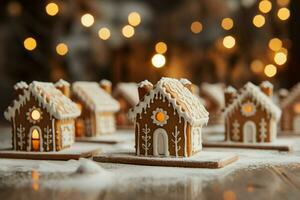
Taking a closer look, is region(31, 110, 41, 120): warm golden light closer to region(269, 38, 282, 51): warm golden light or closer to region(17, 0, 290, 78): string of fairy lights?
region(17, 0, 290, 78): string of fairy lights

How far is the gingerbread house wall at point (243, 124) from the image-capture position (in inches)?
226

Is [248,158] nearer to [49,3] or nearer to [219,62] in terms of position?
[219,62]

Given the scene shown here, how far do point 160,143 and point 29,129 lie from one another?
1.29 meters

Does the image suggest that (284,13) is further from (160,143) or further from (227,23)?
(160,143)

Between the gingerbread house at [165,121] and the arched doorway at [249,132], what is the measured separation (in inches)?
39.3

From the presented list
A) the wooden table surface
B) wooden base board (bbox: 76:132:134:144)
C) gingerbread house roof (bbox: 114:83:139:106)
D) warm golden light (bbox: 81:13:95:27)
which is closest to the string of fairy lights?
warm golden light (bbox: 81:13:95:27)

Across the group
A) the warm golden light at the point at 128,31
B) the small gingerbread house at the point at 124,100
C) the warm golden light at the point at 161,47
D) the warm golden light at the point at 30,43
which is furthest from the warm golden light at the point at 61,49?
the small gingerbread house at the point at 124,100

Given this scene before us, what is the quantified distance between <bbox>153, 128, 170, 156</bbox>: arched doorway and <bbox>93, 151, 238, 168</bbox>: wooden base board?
0.37ft

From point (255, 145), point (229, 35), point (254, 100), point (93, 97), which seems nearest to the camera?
point (255, 145)

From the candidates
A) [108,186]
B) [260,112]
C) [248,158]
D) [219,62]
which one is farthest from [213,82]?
[108,186]

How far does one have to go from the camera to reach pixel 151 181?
3.96m

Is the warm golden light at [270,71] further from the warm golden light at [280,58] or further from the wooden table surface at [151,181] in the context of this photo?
the wooden table surface at [151,181]

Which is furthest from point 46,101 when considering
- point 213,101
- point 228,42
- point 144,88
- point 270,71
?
point 270,71

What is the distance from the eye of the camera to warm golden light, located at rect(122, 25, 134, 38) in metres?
9.66
